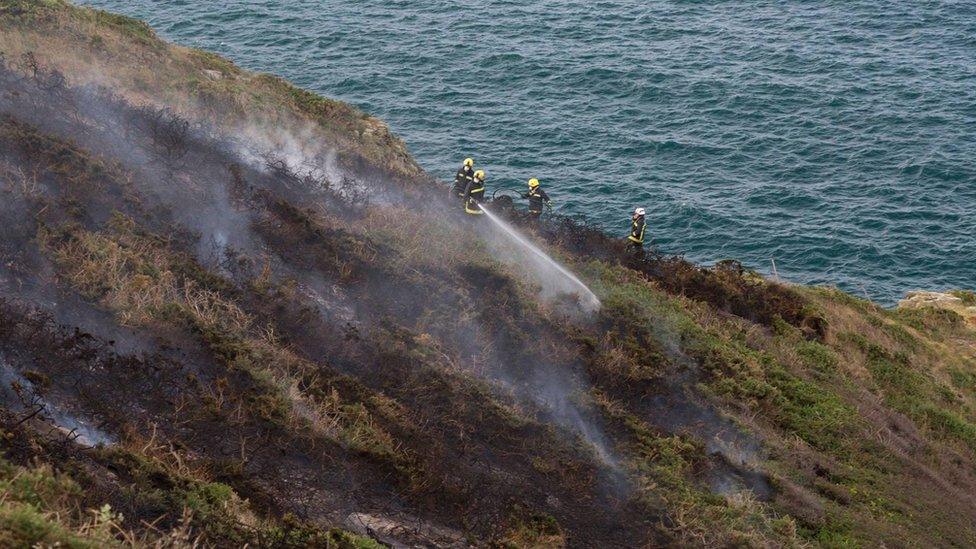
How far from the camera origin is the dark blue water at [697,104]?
37.4 metres

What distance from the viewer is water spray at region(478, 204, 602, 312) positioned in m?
21.8

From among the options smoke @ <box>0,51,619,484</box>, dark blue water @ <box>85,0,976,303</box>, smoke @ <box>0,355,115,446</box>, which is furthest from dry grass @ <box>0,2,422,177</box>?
dark blue water @ <box>85,0,976,303</box>

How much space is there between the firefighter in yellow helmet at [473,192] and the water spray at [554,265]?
257mm

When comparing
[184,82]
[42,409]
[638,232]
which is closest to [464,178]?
[638,232]

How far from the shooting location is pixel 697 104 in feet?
148

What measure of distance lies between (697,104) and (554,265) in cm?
2448

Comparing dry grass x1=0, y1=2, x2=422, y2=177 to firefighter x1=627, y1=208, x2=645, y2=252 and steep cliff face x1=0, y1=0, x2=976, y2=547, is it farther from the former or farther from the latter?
firefighter x1=627, y1=208, x2=645, y2=252

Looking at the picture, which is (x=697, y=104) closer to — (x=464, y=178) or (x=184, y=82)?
(x=464, y=178)

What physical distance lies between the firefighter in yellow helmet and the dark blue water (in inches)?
515

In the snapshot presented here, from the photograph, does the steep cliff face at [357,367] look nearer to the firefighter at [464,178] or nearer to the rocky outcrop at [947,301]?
the firefighter at [464,178]

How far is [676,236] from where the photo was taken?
122ft

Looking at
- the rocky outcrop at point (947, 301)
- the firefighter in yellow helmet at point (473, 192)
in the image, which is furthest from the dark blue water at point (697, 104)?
the firefighter in yellow helmet at point (473, 192)

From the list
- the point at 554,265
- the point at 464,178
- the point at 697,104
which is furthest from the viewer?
the point at 697,104

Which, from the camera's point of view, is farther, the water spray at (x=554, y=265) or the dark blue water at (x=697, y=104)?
the dark blue water at (x=697, y=104)
